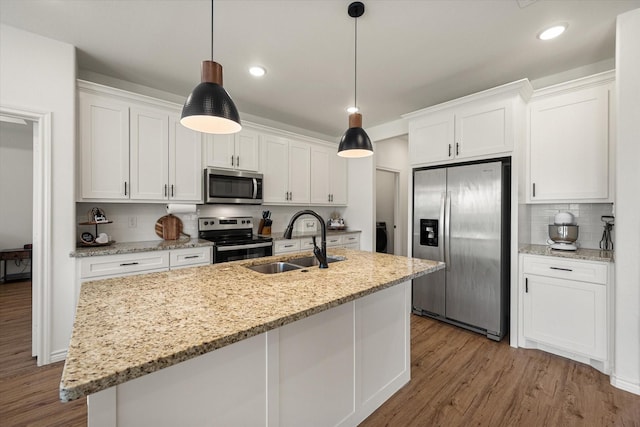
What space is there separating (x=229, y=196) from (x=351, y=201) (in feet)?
7.09

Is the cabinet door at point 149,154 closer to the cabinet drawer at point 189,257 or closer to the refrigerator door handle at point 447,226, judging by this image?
the cabinet drawer at point 189,257

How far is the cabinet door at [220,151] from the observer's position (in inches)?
129

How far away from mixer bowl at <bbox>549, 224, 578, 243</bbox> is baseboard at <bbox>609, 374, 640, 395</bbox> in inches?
43.9

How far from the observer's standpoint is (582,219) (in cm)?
→ 276

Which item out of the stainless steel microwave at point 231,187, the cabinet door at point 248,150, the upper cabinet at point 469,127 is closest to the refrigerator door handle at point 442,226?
the upper cabinet at point 469,127

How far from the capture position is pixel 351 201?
189 inches

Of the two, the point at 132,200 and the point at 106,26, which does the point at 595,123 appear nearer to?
the point at 106,26

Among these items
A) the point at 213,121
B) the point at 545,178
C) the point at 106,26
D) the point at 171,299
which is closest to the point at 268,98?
the point at 106,26

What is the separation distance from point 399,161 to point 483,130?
99.0 inches

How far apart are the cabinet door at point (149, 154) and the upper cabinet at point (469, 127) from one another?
110 inches

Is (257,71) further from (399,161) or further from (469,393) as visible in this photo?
(399,161)

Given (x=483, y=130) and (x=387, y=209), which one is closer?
(x=483, y=130)

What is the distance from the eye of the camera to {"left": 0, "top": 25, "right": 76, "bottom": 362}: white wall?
7.23ft

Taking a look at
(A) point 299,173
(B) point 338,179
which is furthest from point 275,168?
(B) point 338,179
